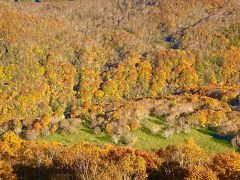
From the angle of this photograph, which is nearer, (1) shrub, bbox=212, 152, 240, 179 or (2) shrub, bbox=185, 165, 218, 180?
(2) shrub, bbox=185, 165, 218, 180

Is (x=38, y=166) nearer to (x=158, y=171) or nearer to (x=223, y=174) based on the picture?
(x=158, y=171)

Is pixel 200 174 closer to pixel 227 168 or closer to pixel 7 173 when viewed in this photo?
pixel 227 168

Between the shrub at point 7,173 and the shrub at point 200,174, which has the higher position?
the shrub at point 200,174

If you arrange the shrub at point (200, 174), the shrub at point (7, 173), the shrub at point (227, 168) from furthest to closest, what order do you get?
the shrub at point (7, 173), the shrub at point (227, 168), the shrub at point (200, 174)

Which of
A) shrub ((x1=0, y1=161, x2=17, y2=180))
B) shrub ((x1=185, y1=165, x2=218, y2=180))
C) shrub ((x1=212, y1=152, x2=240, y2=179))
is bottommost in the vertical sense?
shrub ((x1=0, y1=161, x2=17, y2=180))

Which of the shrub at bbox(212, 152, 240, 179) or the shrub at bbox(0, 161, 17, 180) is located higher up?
the shrub at bbox(212, 152, 240, 179)

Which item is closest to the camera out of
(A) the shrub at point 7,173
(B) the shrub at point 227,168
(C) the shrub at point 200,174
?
(C) the shrub at point 200,174

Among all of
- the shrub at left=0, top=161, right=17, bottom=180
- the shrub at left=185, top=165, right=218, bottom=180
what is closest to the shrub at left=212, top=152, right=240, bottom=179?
the shrub at left=185, top=165, right=218, bottom=180

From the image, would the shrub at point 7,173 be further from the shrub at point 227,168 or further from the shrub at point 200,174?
the shrub at point 227,168

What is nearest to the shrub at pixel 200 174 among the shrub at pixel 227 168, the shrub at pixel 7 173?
the shrub at pixel 227 168


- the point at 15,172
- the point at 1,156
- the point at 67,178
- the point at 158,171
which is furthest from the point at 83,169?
the point at 1,156

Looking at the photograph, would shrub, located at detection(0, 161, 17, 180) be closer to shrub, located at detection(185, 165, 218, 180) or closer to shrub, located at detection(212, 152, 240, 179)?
shrub, located at detection(185, 165, 218, 180)
